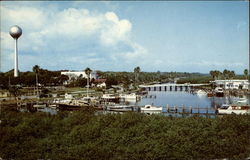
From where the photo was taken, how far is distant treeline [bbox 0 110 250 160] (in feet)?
60.7

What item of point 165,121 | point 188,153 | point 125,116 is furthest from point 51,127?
point 188,153

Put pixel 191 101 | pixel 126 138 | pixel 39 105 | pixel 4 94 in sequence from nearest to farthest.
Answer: pixel 126 138 < pixel 39 105 < pixel 4 94 < pixel 191 101

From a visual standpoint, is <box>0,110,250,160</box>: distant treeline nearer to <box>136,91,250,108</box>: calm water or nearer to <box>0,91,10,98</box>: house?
<box>136,91,250,108</box>: calm water

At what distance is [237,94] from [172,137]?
8550 cm

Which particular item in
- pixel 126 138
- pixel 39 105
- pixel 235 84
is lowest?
pixel 39 105

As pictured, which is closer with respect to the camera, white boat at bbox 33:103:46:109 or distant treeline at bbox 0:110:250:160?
distant treeline at bbox 0:110:250:160

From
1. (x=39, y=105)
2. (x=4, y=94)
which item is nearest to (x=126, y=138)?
(x=39, y=105)

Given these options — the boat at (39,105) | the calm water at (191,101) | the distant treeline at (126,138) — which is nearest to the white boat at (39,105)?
the boat at (39,105)

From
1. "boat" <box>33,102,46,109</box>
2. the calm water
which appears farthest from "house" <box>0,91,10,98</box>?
the calm water

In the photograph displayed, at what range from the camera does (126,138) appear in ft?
68.5

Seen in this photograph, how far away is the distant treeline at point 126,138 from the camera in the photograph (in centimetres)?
1850

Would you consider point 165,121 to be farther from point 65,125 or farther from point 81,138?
point 65,125

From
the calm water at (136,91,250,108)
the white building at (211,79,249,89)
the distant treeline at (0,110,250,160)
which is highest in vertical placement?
the white building at (211,79,249,89)

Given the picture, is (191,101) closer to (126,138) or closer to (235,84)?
(235,84)
